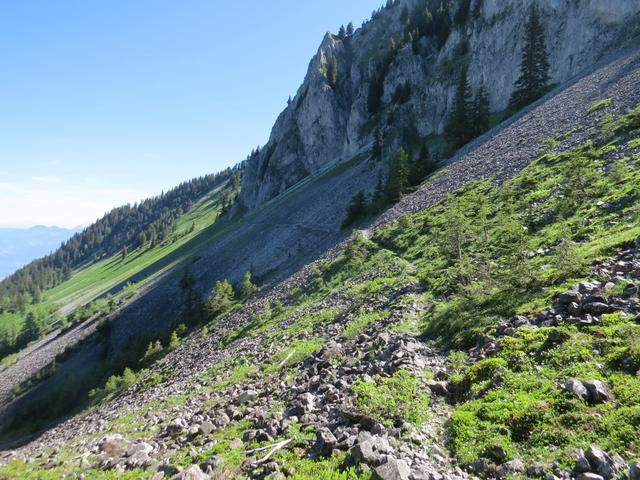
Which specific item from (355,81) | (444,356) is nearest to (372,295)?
(444,356)

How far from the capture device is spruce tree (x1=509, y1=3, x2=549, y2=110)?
64.6m

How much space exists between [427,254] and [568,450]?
20.2 metres

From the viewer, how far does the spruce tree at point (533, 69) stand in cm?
A: 6456

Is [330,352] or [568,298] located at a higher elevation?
[568,298]

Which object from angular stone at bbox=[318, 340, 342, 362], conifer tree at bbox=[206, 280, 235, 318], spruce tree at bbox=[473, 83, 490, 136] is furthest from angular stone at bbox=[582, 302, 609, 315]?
spruce tree at bbox=[473, 83, 490, 136]

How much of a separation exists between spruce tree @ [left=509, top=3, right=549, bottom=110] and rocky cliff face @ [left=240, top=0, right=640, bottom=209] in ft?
18.2

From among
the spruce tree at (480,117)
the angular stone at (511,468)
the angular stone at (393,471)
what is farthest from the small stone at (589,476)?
the spruce tree at (480,117)

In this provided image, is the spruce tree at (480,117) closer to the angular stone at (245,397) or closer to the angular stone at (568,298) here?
the angular stone at (568,298)

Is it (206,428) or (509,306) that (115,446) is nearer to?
(206,428)

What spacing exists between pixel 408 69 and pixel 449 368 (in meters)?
119

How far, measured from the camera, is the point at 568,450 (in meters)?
6.91

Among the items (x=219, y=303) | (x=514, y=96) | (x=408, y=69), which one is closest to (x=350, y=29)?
(x=408, y=69)

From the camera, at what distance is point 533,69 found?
2576 inches

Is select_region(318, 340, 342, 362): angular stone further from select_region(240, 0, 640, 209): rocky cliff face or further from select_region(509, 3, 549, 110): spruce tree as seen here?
select_region(240, 0, 640, 209): rocky cliff face
